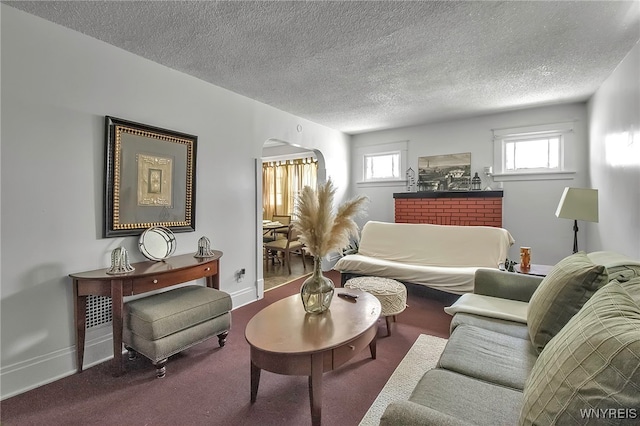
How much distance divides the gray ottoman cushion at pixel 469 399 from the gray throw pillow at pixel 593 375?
0.16 meters

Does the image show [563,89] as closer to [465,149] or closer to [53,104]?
[465,149]

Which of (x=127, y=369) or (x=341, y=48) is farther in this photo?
(x=341, y=48)

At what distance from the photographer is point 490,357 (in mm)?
1457

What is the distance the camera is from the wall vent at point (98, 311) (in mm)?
2252

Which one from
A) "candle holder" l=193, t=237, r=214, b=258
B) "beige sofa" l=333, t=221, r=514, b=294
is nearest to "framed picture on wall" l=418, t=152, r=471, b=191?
"beige sofa" l=333, t=221, r=514, b=294

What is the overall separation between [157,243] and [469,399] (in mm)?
2462

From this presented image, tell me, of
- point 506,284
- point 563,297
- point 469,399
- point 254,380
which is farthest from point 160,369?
point 506,284

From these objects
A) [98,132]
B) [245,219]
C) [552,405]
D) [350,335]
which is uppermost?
[98,132]

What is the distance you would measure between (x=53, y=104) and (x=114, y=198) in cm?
73

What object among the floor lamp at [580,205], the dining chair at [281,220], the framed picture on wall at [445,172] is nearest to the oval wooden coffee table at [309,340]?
the floor lamp at [580,205]

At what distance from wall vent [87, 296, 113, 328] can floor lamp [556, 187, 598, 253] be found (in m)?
4.02

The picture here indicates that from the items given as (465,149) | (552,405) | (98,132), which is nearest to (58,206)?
(98,132)

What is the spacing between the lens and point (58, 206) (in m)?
2.11

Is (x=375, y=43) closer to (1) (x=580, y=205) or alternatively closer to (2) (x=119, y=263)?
(1) (x=580, y=205)
